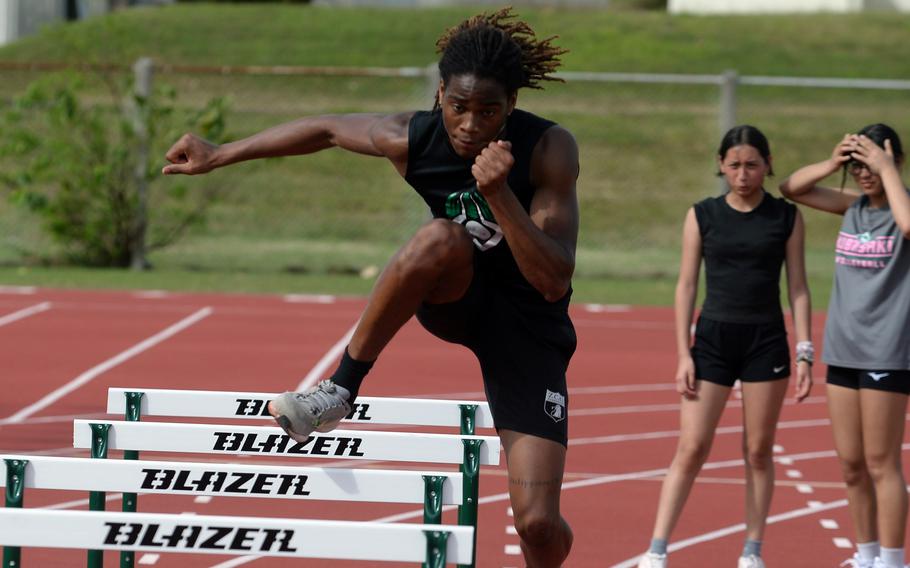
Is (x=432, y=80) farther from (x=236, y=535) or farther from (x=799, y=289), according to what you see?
(x=236, y=535)

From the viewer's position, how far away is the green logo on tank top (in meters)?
4.20

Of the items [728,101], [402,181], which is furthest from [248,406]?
[402,181]

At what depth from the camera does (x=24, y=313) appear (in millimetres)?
11609

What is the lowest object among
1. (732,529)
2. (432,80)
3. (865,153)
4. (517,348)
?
(732,529)

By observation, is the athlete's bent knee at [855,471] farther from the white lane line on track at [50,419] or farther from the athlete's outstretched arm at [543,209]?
the white lane line on track at [50,419]

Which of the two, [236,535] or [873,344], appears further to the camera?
[873,344]

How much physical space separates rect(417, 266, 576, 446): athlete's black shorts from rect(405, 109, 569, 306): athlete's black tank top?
5cm

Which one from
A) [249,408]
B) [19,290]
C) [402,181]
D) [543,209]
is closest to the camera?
[543,209]

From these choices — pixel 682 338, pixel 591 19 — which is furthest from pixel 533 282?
pixel 591 19

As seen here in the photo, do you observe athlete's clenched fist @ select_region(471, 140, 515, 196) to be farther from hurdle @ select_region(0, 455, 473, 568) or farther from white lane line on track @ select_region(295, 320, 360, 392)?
white lane line on track @ select_region(295, 320, 360, 392)

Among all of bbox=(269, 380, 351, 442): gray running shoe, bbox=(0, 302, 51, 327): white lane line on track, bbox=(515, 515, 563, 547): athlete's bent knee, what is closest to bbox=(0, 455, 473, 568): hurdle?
bbox=(269, 380, 351, 442): gray running shoe

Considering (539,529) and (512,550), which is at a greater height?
(539,529)

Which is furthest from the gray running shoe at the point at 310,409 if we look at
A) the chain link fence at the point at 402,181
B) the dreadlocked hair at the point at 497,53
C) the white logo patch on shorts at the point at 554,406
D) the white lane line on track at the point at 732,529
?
the chain link fence at the point at 402,181

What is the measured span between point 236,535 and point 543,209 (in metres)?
1.39
